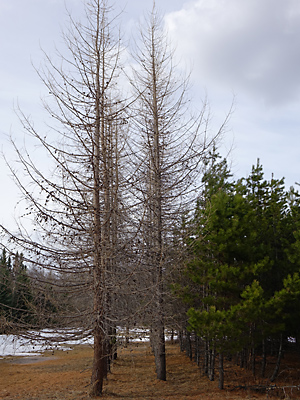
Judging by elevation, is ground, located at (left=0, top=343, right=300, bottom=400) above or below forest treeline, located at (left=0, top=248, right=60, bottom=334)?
below

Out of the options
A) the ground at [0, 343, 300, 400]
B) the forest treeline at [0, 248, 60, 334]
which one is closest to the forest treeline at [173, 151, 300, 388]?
the ground at [0, 343, 300, 400]

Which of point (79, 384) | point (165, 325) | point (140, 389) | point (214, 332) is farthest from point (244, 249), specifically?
point (79, 384)

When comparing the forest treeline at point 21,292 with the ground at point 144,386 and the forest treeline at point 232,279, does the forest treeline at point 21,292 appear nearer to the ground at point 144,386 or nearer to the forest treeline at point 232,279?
the ground at point 144,386

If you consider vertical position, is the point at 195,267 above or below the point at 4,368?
above

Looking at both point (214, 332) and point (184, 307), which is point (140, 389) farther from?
point (184, 307)

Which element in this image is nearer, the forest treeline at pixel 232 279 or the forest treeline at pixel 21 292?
the forest treeline at pixel 21 292

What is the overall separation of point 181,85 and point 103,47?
378 cm

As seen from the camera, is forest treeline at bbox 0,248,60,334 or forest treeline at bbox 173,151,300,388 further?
forest treeline at bbox 173,151,300,388

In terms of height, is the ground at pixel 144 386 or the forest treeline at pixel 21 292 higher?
the forest treeline at pixel 21 292

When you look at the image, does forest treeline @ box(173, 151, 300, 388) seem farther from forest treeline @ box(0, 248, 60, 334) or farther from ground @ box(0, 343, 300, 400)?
forest treeline @ box(0, 248, 60, 334)

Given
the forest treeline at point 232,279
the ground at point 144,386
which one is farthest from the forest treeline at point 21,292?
the forest treeline at point 232,279

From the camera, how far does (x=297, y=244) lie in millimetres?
9828

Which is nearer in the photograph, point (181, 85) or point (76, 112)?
point (76, 112)

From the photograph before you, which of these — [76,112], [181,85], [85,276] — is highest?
[181,85]
